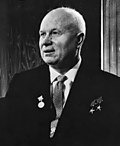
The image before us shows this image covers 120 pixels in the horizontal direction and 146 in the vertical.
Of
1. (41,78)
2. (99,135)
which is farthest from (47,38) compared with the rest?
(99,135)

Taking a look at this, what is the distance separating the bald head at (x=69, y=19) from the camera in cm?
241

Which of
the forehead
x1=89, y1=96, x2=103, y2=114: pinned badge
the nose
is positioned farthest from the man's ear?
x1=89, y1=96, x2=103, y2=114: pinned badge

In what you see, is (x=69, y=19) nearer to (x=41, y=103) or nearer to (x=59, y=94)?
(x=59, y=94)

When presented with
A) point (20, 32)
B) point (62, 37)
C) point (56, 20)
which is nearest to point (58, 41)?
point (62, 37)

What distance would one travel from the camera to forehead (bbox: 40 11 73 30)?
95.3 inches

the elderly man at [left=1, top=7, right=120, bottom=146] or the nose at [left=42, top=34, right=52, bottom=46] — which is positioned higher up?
the nose at [left=42, top=34, right=52, bottom=46]

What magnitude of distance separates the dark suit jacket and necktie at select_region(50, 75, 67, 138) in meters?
0.03

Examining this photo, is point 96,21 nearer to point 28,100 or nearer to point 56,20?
point 56,20

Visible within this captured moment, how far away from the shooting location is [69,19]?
2414 millimetres

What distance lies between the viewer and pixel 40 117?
8.09 feet

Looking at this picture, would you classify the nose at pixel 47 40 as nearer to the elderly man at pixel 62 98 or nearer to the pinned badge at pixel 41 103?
the elderly man at pixel 62 98

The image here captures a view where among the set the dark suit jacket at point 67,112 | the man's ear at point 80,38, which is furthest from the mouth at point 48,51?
the man's ear at point 80,38

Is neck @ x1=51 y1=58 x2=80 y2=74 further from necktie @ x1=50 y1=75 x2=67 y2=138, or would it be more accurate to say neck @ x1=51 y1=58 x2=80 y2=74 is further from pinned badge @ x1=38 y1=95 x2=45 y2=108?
pinned badge @ x1=38 y1=95 x2=45 y2=108

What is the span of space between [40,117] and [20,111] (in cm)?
17
